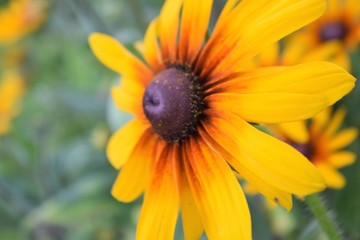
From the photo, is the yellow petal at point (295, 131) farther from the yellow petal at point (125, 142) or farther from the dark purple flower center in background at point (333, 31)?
the dark purple flower center in background at point (333, 31)

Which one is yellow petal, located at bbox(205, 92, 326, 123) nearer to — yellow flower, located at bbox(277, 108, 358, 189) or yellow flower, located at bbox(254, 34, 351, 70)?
yellow flower, located at bbox(277, 108, 358, 189)

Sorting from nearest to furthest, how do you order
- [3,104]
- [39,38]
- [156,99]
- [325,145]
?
[156,99] → [325,145] → [3,104] → [39,38]

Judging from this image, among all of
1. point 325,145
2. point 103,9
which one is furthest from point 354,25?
point 103,9

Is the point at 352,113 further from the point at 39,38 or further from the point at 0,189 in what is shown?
the point at 39,38

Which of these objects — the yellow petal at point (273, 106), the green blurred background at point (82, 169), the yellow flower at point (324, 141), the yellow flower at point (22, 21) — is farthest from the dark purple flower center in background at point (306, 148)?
the yellow flower at point (22, 21)

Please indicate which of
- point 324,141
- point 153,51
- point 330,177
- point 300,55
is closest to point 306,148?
point 324,141

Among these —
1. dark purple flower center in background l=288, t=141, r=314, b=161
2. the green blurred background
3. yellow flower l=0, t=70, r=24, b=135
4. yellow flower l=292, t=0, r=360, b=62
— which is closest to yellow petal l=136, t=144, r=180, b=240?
the green blurred background
